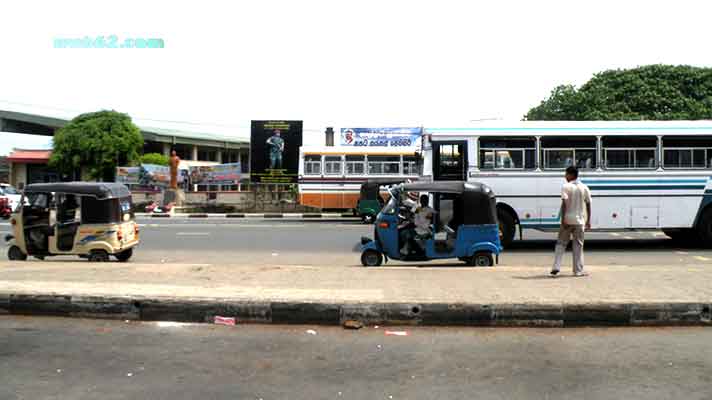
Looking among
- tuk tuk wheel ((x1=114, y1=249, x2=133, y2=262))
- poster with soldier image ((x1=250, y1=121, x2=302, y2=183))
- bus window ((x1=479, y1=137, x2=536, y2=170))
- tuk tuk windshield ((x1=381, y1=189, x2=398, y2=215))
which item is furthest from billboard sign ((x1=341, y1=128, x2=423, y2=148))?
tuk tuk windshield ((x1=381, y1=189, x2=398, y2=215))

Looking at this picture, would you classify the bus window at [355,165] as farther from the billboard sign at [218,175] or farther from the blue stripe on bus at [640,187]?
the blue stripe on bus at [640,187]

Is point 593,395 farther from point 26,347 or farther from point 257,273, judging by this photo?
point 257,273

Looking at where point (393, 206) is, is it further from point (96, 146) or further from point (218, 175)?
point (96, 146)

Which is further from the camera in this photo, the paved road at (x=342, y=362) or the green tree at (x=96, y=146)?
the green tree at (x=96, y=146)

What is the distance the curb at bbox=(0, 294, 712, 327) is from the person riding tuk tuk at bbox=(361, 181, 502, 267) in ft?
13.3

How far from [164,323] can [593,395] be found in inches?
171

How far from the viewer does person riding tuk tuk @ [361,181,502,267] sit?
10773 millimetres

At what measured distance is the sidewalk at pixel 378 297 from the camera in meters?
6.64

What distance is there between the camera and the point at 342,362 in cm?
537

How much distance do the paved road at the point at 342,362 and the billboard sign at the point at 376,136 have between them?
3482cm

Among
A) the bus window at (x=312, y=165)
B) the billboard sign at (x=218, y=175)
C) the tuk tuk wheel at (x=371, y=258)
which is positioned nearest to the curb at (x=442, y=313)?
the tuk tuk wheel at (x=371, y=258)

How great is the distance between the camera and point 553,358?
5.48 meters

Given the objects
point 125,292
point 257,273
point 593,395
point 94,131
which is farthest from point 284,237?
point 94,131

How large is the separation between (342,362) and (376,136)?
37759 mm
